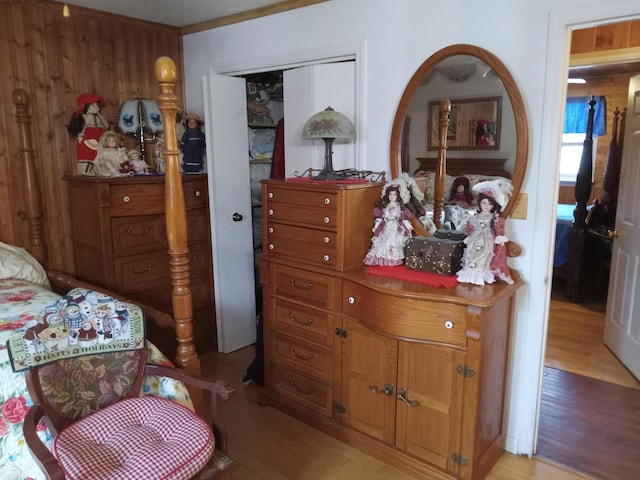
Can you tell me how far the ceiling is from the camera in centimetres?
291

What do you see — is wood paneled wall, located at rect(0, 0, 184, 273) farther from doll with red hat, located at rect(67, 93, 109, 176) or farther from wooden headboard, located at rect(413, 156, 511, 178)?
wooden headboard, located at rect(413, 156, 511, 178)

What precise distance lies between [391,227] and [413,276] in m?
0.27

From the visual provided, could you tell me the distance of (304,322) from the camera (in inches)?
99.4

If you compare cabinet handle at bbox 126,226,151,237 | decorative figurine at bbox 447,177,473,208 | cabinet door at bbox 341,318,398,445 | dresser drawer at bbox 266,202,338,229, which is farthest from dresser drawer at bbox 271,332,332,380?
cabinet handle at bbox 126,226,151,237

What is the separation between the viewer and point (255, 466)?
231 cm

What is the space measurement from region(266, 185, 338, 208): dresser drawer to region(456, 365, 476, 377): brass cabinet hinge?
0.89 meters

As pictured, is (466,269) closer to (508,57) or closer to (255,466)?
(508,57)

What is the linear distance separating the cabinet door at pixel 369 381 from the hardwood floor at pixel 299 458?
143mm

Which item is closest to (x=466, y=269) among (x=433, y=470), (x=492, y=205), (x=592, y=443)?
(x=492, y=205)

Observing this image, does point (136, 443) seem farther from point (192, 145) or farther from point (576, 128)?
point (576, 128)

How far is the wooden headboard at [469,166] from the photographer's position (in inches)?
90.7

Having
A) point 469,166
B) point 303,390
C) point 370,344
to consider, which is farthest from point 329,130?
point 303,390

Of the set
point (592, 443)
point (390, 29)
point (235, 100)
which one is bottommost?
point (592, 443)

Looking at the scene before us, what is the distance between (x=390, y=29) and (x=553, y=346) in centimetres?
260
